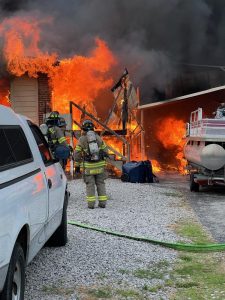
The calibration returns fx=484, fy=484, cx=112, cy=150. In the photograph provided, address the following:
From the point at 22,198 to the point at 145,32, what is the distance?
17.0 meters

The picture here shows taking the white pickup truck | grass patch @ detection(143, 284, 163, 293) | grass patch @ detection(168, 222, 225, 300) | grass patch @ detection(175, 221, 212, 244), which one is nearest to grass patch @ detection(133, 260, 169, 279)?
grass patch @ detection(168, 222, 225, 300)

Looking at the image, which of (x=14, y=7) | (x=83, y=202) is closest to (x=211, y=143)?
(x=83, y=202)

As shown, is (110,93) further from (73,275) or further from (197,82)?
(73,275)

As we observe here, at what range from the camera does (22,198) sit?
354cm

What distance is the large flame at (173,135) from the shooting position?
64.3 ft

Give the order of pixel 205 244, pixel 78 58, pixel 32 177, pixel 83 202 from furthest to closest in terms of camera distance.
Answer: pixel 78 58 < pixel 83 202 < pixel 205 244 < pixel 32 177

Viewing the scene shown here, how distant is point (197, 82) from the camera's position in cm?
1884

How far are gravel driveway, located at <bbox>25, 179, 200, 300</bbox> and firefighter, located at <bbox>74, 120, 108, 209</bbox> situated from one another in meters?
0.31

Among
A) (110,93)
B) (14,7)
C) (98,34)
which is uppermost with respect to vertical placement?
(14,7)

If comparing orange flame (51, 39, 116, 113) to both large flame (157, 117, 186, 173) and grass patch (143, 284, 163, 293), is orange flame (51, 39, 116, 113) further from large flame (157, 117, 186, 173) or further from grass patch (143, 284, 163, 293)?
grass patch (143, 284, 163, 293)

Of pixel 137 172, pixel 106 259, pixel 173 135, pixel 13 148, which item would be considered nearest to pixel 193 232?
pixel 106 259

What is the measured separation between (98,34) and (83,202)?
9861 mm

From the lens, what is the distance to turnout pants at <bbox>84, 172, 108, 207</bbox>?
9016 mm

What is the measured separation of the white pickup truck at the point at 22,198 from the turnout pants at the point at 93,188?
352 centimetres
